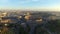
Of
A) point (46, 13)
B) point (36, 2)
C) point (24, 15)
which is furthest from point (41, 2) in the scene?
point (24, 15)

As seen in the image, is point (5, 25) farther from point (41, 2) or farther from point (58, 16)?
point (58, 16)

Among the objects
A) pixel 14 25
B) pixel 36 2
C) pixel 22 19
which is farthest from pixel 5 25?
pixel 36 2

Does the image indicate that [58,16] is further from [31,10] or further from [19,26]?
[19,26]

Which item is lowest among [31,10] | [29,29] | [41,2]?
[29,29]

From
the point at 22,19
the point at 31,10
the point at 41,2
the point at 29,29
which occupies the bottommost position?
the point at 29,29

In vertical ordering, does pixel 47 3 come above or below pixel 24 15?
above

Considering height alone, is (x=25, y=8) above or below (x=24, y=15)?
above
